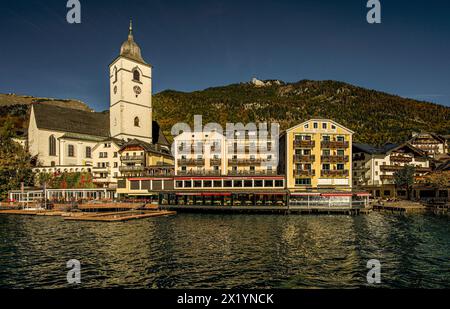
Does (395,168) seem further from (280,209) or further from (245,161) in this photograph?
(280,209)

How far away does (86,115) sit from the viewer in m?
106

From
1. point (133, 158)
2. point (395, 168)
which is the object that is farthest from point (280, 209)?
point (395, 168)

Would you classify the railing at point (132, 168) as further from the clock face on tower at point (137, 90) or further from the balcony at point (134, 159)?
the clock face on tower at point (137, 90)

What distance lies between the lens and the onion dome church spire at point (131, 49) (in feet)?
327

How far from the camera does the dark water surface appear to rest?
71.8 ft

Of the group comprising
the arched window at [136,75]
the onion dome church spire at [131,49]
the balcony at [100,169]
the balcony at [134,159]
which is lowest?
the balcony at [100,169]

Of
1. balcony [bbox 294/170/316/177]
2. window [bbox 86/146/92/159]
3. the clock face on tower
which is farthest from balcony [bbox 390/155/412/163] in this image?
window [bbox 86/146/92/159]

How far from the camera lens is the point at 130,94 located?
321 ft

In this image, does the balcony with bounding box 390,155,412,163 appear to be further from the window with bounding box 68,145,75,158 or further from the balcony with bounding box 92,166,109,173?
the window with bounding box 68,145,75,158

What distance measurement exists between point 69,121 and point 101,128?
10094mm

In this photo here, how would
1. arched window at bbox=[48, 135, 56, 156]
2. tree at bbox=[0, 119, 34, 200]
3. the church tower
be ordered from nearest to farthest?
tree at bbox=[0, 119, 34, 200] → arched window at bbox=[48, 135, 56, 156] → the church tower

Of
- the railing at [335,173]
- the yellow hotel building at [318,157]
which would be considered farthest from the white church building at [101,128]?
the railing at [335,173]

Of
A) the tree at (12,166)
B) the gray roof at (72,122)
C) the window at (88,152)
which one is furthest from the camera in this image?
the window at (88,152)
